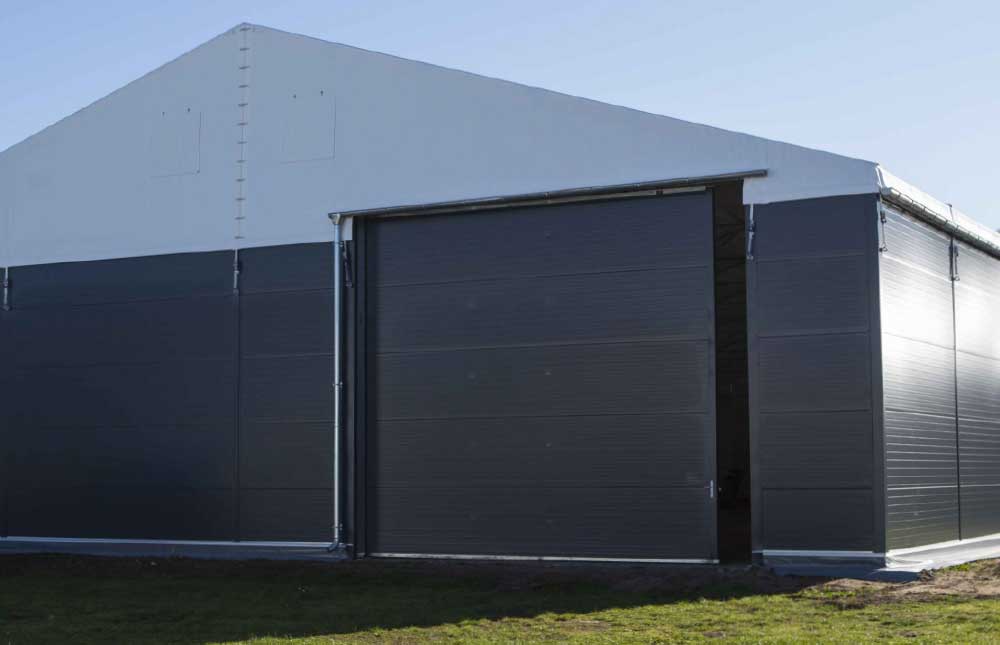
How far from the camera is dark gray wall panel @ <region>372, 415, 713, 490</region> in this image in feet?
51.1

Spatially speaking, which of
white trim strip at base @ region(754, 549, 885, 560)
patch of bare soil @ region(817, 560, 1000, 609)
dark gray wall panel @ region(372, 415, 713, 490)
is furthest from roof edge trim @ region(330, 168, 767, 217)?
patch of bare soil @ region(817, 560, 1000, 609)

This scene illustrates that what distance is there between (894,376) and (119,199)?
1119 cm

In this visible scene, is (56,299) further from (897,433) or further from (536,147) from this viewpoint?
(897,433)

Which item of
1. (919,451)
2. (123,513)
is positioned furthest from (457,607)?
(123,513)

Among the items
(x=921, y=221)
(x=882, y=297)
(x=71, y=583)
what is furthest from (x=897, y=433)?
(x=71, y=583)

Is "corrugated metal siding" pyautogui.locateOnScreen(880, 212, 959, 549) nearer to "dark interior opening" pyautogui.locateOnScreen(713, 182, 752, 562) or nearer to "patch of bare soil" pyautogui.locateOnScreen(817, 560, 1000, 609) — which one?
"patch of bare soil" pyautogui.locateOnScreen(817, 560, 1000, 609)

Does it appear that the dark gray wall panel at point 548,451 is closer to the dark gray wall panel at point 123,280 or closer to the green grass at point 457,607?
the green grass at point 457,607

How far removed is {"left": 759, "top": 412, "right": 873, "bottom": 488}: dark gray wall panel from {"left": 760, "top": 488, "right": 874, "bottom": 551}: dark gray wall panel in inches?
4.8

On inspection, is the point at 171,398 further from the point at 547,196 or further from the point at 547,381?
the point at 547,196

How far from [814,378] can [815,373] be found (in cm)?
6

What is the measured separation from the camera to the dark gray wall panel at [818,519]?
14328 mm

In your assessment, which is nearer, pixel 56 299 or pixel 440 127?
pixel 440 127

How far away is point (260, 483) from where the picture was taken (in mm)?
17422

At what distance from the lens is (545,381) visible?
1620 cm
